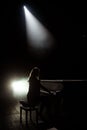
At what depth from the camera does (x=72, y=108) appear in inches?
241

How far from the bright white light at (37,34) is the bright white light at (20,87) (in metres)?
2.03

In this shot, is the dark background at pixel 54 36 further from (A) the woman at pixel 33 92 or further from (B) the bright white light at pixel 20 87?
(A) the woman at pixel 33 92

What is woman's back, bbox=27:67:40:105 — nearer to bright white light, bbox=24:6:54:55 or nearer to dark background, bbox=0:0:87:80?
dark background, bbox=0:0:87:80

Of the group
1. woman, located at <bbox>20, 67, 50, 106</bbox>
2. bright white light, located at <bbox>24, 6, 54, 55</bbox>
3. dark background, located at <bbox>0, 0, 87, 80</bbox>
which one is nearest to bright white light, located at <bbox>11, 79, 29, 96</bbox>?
dark background, located at <bbox>0, 0, 87, 80</bbox>

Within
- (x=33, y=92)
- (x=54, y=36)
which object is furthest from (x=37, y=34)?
(x=33, y=92)

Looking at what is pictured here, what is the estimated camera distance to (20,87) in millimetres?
9891

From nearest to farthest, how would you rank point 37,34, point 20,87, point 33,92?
point 33,92 → point 20,87 → point 37,34

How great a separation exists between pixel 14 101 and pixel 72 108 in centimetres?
404

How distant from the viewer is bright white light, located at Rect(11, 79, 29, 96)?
978 cm

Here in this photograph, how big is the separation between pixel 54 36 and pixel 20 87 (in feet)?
10.8

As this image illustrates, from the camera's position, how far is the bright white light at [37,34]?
1128 cm

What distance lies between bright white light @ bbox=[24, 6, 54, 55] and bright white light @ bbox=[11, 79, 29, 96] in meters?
2.03

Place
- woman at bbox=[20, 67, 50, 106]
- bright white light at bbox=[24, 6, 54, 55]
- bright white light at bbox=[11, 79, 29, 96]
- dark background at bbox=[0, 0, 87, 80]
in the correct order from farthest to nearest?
bright white light at bbox=[24, 6, 54, 55] → dark background at bbox=[0, 0, 87, 80] → bright white light at bbox=[11, 79, 29, 96] → woman at bbox=[20, 67, 50, 106]

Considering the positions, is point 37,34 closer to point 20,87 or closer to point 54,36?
point 54,36
